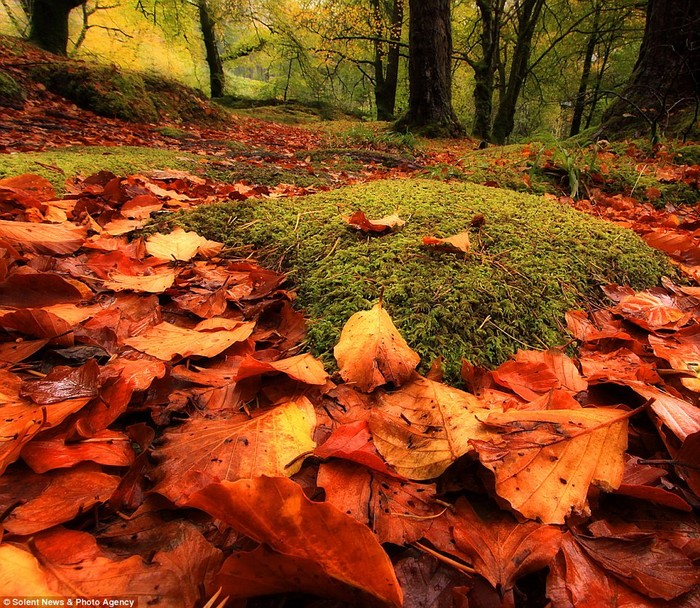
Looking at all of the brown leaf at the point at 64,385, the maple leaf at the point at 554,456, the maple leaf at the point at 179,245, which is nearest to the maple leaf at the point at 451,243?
the maple leaf at the point at 554,456

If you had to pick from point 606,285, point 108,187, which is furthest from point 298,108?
point 606,285

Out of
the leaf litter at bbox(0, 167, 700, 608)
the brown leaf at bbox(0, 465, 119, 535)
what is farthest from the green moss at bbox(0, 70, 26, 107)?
the brown leaf at bbox(0, 465, 119, 535)

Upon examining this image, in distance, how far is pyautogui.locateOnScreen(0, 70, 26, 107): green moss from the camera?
5.51 metres

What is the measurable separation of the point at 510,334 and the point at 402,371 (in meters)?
0.43

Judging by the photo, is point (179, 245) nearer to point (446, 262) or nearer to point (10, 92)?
point (446, 262)

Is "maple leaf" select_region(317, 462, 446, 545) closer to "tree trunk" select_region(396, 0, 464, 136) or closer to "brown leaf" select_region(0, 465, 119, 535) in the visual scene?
"brown leaf" select_region(0, 465, 119, 535)

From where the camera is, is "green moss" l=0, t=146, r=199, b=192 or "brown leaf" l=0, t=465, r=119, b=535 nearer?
"brown leaf" l=0, t=465, r=119, b=535

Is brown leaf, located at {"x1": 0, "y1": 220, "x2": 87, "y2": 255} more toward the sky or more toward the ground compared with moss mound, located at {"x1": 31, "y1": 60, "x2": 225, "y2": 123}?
more toward the ground

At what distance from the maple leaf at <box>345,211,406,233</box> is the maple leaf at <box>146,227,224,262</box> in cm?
59

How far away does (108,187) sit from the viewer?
207 centimetres

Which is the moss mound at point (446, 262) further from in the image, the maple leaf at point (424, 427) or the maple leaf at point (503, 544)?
the maple leaf at point (503, 544)

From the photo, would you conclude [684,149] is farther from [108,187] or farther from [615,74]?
[615,74]

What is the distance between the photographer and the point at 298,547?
1.64 feet

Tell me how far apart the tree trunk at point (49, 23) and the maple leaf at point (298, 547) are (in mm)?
12271
